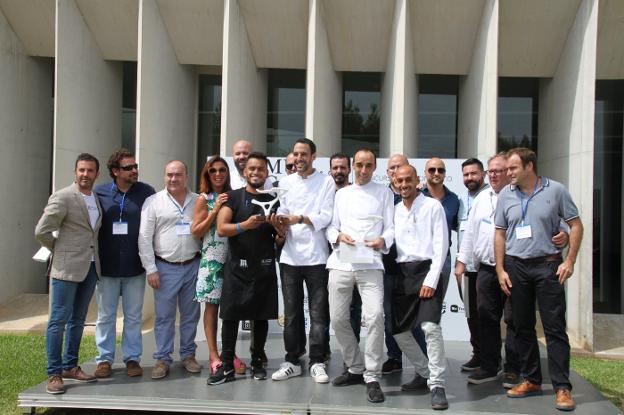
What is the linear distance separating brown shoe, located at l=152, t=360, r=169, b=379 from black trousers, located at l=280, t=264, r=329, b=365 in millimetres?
949

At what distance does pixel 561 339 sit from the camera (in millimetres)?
3367

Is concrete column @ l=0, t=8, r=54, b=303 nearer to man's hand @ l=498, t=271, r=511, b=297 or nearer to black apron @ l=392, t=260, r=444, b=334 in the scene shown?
black apron @ l=392, t=260, r=444, b=334

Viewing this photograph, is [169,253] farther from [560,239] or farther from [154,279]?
[560,239]

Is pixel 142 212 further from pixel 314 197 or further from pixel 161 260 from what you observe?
pixel 314 197

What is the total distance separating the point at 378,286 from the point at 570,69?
5.82 m

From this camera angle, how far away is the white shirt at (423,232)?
3.41 m

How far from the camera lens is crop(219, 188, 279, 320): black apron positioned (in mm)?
3650

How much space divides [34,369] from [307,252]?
133 inches

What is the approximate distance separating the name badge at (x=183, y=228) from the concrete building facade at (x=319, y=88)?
3.38m

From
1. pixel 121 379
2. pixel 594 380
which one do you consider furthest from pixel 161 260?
pixel 594 380

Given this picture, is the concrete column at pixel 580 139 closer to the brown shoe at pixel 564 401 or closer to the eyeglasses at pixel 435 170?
the eyeglasses at pixel 435 170

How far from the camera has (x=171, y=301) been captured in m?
3.95

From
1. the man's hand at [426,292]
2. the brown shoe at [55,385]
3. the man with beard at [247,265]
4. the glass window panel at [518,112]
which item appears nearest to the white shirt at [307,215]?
the man with beard at [247,265]

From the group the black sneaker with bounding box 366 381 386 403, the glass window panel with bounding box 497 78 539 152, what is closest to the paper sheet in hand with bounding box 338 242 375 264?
the black sneaker with bounding box 366 381 386 403
